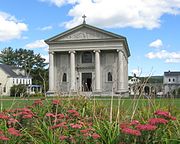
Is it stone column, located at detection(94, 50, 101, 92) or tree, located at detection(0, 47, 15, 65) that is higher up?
tree, located at detection(0, 47, 15, 65)

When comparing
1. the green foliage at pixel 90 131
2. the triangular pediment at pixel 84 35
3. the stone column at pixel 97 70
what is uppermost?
the triangular pediment at pixel 84 35

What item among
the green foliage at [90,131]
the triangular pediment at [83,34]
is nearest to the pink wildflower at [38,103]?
the green foliage at [90,131]

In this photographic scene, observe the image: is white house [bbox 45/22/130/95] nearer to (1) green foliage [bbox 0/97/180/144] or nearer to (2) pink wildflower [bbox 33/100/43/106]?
(2) pink wildflower [bbox 33/100/43/106]

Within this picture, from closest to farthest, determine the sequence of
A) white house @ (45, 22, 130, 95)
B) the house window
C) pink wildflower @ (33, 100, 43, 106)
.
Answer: pink wildflower @ (33, 100, 43, 106) < white house @ (45, 22, 130, 95) < the house window

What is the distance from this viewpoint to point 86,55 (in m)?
72.1

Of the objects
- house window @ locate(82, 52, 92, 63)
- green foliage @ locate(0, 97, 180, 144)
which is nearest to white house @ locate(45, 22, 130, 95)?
house window @ locate(82, 52, 92, 63)

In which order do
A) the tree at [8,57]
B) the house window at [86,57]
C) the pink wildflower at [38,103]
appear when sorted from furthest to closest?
the tree at [8,57] < the house window at [86,57] < the pink wildflower at [38,103]

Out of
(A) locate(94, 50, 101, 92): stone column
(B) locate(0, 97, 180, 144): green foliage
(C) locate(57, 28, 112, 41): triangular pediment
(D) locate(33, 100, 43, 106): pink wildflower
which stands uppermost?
(C) locate(57, 28, 112, 41): triangular pediment

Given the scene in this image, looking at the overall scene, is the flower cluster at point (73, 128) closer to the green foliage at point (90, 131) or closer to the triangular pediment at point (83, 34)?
the green foliage at point (90, 131)

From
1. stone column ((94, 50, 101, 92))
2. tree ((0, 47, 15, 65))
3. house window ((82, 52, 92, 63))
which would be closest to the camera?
stone column ((94, 50, 101, 92))

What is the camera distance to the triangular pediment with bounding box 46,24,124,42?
6756 centimetres

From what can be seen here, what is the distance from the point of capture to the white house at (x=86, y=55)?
6725cm

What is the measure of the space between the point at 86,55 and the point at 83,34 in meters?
5.23

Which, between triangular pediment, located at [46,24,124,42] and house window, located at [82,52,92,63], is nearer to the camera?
triangular pediment, located at [46,24,124,42]
